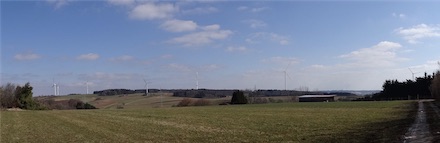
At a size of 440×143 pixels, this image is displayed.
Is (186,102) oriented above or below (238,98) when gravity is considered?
below

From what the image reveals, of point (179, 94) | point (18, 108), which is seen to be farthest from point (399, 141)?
point (179, 94)

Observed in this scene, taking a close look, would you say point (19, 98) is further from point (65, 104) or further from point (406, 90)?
point (406, 90)

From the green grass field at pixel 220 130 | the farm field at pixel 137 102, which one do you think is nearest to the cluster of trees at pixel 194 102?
the farm field at pixel 137 102

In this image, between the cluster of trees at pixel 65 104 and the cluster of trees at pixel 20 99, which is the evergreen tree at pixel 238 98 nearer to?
the cluster of trees at pixel 65 104

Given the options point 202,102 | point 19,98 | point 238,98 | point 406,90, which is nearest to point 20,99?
point 19,98

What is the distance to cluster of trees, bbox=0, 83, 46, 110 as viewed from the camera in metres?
119

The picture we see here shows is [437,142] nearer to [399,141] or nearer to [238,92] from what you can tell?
[399,141]

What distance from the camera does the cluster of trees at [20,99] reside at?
119 m

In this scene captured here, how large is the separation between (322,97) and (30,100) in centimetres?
10138

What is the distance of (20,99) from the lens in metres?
119

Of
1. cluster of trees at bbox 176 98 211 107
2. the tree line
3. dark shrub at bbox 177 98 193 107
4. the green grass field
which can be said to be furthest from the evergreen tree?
the green grass field

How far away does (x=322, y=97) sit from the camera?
169 metres

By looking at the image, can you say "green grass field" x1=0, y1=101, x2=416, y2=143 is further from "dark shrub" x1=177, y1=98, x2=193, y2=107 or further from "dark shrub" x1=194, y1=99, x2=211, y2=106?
"dark shrub" x1=194, y1=99, x2=211, y2=106

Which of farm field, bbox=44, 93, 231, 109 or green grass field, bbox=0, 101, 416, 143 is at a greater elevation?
green grass field, bbox=0, 101, 416, 143
